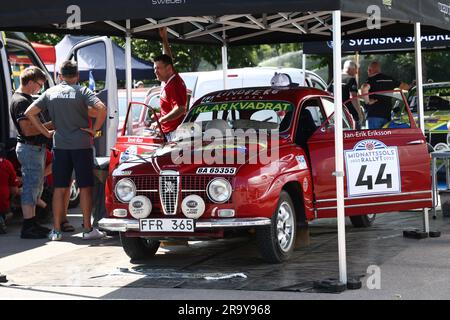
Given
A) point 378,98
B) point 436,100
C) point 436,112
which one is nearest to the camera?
point 378,98

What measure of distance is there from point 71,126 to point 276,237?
10.7 feet

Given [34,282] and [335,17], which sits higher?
[335,17]

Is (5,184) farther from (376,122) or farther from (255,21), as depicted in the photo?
(376,122)

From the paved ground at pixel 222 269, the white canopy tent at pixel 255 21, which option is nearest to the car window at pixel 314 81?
the white canopy tent at pixel 255 21

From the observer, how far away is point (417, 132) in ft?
30.9

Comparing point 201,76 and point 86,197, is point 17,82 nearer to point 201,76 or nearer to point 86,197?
point 86,197

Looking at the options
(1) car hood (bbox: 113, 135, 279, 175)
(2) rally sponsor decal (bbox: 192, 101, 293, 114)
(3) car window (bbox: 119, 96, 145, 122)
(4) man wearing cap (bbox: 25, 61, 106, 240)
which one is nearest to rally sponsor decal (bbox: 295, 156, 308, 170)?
(1) car hood (bbox: 113, 135, 279, 175)

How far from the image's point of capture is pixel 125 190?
8.26 metres

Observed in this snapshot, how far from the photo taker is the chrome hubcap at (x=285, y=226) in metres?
8.20

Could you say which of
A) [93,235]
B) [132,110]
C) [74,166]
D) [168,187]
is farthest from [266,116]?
[132,110]

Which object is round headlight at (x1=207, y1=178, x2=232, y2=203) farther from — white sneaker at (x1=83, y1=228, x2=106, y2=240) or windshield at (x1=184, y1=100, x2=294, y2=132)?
white sneaker at (x1=83, y1=228, x2=106, y2=240)

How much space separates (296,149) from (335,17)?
73.9 inches
